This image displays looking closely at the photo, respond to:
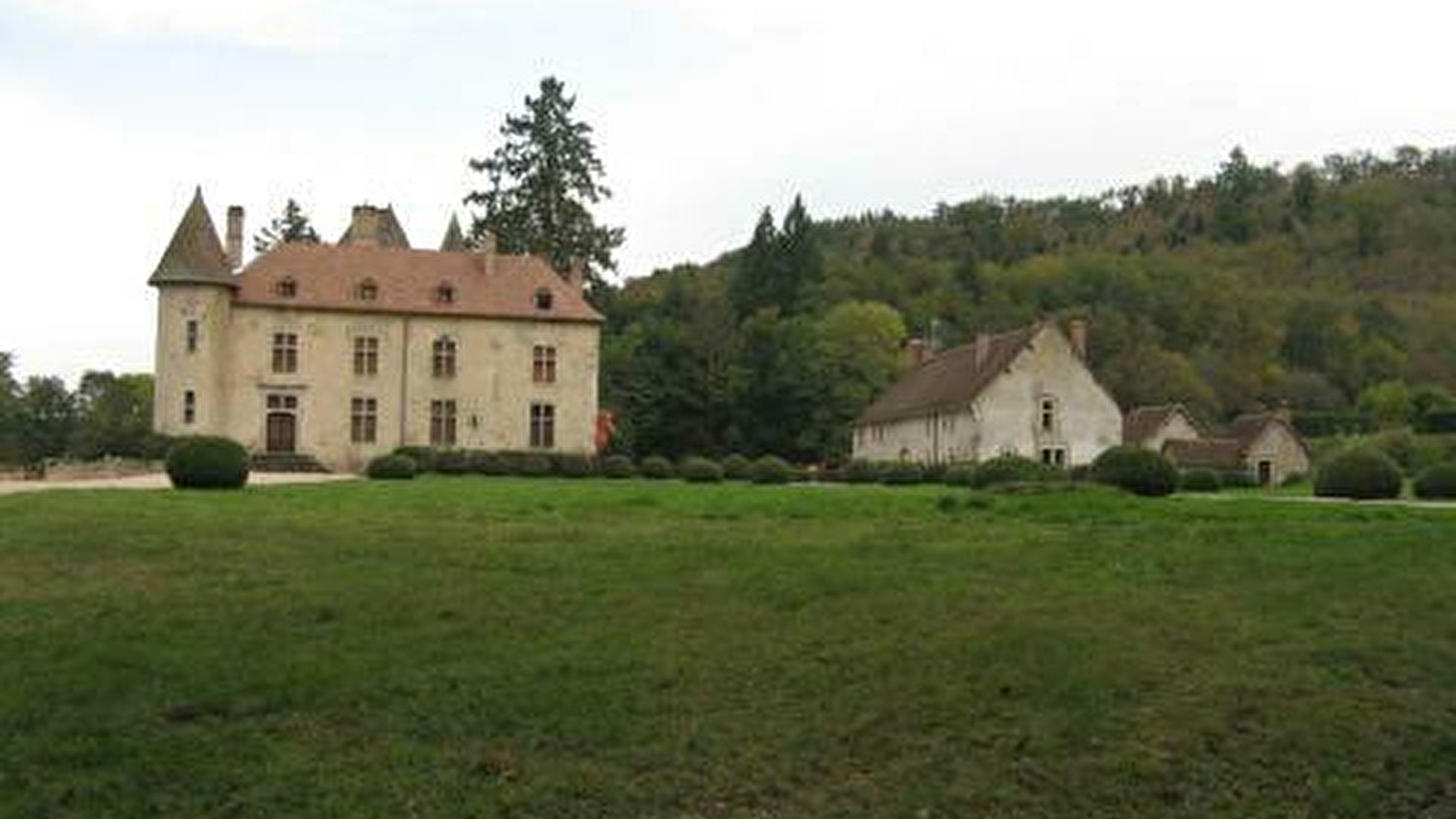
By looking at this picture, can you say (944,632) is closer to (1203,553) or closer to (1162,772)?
(1162,772)

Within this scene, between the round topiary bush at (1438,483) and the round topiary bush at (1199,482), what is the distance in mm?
7143

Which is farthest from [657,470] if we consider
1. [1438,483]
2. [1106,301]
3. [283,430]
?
[1106,301]

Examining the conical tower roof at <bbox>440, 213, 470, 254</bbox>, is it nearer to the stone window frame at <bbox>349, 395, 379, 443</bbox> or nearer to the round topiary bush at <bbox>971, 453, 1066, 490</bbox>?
the stone window frame at <bbox>349, 395, 379, 443</bbox>

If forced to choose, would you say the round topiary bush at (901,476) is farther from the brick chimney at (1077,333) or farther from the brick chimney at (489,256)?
the brick chimney at (489,256)

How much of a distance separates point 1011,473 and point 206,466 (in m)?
15.8

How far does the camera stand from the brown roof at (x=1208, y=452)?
59.9 meters

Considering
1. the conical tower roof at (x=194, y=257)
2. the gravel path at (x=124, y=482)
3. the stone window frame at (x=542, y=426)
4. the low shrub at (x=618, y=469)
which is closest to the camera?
the gravel path at (x=124, y=482)

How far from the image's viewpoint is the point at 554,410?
54156mm

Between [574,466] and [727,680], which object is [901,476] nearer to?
[574,466]

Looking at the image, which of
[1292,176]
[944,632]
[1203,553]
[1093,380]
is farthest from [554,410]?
[1292,176]

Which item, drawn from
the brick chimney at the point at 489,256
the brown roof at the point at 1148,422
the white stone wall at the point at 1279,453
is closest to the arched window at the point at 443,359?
the brick chimney at the point at 489,256

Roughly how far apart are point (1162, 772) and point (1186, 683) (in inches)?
57.9

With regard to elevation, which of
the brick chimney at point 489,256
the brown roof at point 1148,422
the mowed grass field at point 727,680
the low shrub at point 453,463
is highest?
the brick chimney at point 489,256

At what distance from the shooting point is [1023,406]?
5406 centimetres
